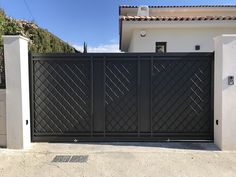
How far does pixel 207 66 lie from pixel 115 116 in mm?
2741

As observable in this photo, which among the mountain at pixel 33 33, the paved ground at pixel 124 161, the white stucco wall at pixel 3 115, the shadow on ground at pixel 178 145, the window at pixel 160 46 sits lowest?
the paved ground at pixel 124 161

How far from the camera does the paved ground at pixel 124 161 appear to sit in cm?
458

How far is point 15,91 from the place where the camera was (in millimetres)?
5824

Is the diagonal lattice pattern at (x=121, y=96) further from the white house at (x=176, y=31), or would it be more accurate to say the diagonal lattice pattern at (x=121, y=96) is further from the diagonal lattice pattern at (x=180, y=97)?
the white house at (x=176, y=31)

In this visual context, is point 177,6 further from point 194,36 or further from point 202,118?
point 202,118

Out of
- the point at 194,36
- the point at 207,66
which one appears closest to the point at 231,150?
the point at 207,66

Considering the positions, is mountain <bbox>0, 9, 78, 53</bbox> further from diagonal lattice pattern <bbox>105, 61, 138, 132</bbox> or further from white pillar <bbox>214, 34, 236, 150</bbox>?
white pillar <bbox>214, 34, 236, 150</bbox>

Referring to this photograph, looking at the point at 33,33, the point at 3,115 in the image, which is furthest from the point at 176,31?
the point at 3,115

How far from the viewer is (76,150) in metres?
5.81

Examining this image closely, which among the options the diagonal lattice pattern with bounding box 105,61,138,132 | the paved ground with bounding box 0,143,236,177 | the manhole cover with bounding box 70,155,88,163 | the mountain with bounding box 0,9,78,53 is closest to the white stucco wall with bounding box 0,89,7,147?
the paved ground with bounding box 0,143,236,177

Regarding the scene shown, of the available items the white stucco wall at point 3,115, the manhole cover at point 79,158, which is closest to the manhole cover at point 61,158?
the manhole cover at point 79,158

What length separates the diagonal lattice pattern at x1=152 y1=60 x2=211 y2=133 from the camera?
20.8 feet

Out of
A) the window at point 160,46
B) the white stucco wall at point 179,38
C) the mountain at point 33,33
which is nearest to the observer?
the mountain at point 33,33

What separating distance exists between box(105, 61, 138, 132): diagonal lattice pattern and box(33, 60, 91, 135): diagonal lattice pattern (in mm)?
531
